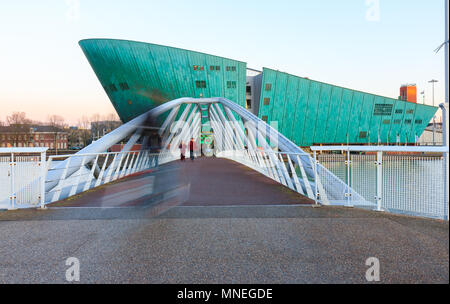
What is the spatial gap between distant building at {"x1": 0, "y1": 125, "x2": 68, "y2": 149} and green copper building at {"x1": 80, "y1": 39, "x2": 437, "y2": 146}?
2120 cm

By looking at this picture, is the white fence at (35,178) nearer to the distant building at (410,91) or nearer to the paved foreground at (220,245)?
the paved foreground at (220,245)

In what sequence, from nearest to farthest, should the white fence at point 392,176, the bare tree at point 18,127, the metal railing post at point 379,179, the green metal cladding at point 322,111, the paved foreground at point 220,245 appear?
the paved foreground at point 220,245
the white fence at point 392,176
the metal railing post at point 379,179
the green metal cladding at point 322,111
the bare tree at point 18,127

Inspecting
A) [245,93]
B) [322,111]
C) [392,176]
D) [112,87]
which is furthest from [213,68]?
[392,176]

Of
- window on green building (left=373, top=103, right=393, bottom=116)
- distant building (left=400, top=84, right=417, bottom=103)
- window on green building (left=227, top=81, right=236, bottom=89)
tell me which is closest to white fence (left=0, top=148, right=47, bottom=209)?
window on green building (left=227, top=81, right=236, bottom=89)

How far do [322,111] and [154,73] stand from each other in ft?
70.5

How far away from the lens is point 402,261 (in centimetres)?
323

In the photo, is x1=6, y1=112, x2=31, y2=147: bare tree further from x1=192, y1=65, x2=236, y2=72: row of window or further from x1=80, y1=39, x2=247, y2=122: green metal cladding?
x1=192, y1=65, x2=236, y2=72: row of window

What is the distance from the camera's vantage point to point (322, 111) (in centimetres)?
4362

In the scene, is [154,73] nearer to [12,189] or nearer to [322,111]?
[322,111]

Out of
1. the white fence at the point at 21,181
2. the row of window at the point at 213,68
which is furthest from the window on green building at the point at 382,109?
the white fence at the point at 21,181

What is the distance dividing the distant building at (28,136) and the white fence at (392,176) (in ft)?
181

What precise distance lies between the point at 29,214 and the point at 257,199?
481 cm

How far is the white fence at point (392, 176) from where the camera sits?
4.53m

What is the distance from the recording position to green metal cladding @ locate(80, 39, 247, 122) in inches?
1513
